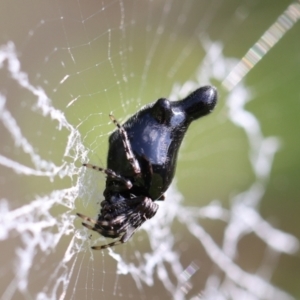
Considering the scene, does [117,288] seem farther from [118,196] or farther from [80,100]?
[118,196]

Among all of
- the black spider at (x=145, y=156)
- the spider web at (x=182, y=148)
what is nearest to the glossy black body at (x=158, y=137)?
the black spider at (x=145, y=156)

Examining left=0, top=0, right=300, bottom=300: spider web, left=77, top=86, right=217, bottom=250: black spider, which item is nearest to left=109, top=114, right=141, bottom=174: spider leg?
left=77, top=86, right=217, bottom=250: black spider

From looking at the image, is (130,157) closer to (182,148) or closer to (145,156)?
(145,156)

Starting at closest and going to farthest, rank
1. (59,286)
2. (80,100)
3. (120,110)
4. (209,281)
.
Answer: (80,100) < (59,286) < (120,110) < (209,281)

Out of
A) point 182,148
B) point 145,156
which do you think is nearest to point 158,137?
point 145,156

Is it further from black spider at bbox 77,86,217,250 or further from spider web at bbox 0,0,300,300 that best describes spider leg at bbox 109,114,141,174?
spider web at bbox 0,0,300,300

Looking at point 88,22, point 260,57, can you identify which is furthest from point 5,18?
point 260,57
